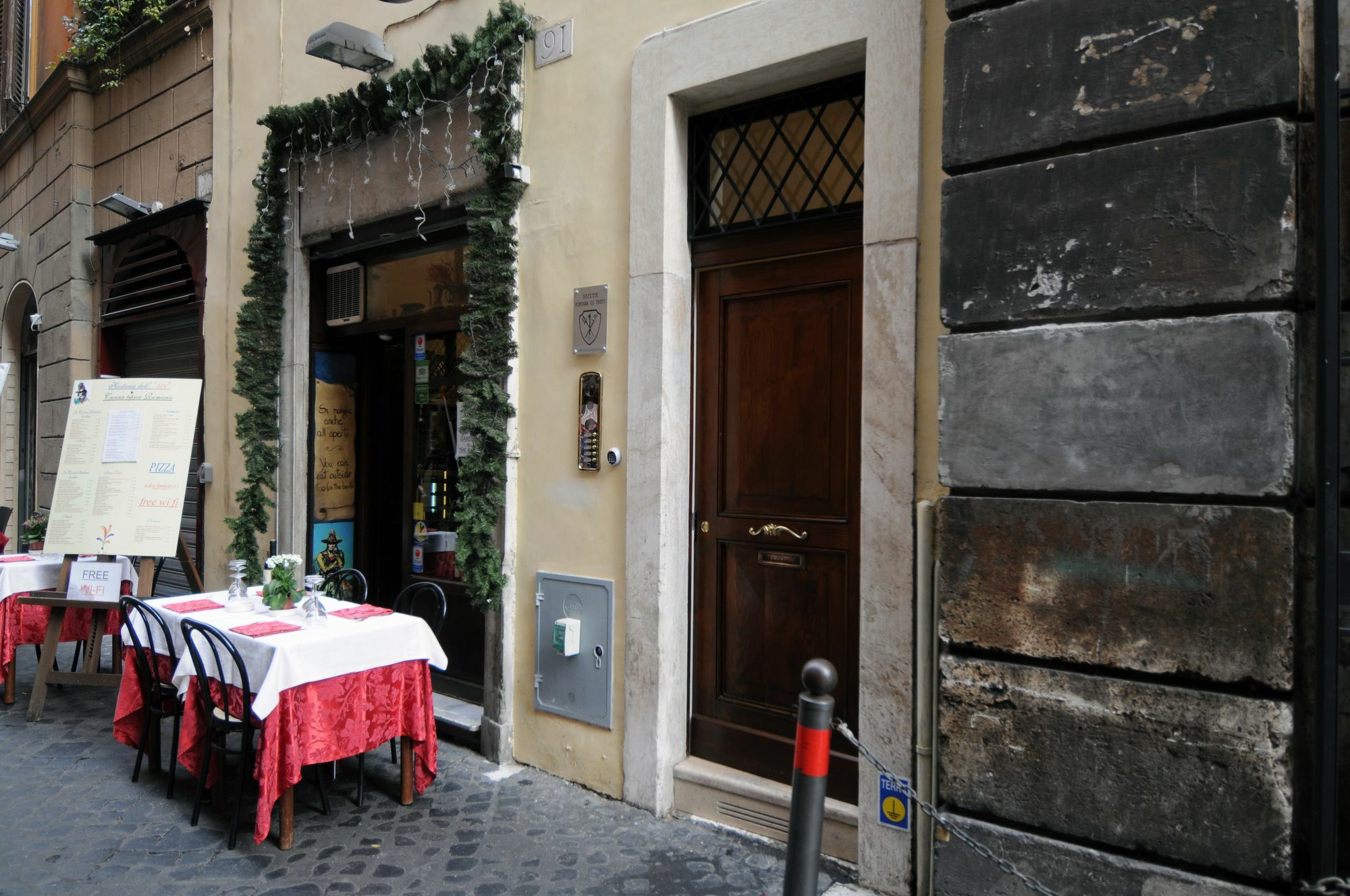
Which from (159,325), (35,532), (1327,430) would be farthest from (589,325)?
(159,325)

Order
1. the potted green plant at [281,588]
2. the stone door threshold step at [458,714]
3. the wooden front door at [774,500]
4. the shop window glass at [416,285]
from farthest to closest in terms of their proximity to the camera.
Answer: the shop window glass at [416,285], the stone door threshold step at [458,714], the potted green plant at [281,588], the wooden front door at [774,500]

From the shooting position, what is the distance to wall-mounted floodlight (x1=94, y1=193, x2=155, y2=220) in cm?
801

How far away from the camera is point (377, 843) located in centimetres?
381

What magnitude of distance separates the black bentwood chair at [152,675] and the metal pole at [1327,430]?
172 inches

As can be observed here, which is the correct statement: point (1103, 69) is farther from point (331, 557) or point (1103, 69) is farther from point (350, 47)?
point (331, 557)

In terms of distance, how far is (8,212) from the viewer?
38.5ft

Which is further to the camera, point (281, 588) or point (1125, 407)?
point (281, 588)

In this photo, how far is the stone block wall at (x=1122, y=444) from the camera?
94.6 inches

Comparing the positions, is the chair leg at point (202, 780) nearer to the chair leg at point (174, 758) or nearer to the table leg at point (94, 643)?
the chair leg at point (174, 758)

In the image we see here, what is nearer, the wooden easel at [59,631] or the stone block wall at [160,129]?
the wooden easel at [59,631]

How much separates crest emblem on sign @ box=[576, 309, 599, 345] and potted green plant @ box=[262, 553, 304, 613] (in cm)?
185

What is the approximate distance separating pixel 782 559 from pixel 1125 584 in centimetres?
167

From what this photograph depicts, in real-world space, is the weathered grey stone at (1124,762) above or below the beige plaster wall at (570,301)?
below

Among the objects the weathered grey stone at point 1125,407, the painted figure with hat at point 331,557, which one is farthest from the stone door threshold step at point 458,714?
the weathered grey stone at point 1125,407
